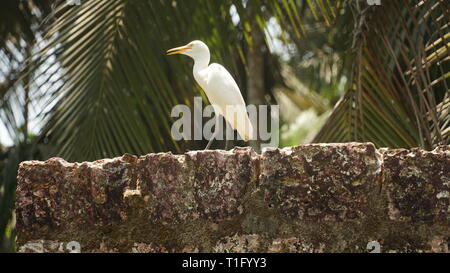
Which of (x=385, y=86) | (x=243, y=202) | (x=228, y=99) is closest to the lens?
(x=243, y=202)

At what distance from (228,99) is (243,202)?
9.78 feet

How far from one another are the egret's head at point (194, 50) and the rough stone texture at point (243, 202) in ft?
9.19

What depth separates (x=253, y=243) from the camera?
325 cm

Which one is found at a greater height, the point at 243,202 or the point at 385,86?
the point at 243,202

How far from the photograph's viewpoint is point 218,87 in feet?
20.2

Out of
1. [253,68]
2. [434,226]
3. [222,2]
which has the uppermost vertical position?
[222,2]

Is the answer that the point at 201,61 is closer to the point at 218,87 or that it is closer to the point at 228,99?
the point at 218,87

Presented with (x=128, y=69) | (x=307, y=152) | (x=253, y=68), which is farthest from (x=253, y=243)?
(x=253, y=68)

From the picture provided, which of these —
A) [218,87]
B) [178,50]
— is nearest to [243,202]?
[218,87]

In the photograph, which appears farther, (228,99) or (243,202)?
(228,99)
